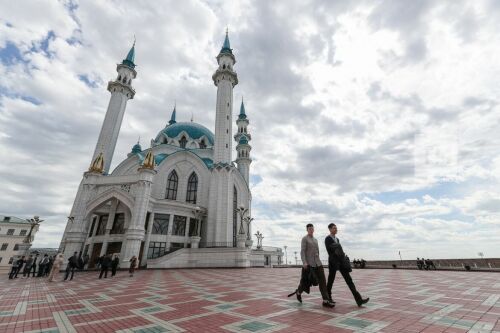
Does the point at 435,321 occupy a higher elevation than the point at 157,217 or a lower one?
lower

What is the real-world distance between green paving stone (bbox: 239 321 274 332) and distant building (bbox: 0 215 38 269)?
6185cm

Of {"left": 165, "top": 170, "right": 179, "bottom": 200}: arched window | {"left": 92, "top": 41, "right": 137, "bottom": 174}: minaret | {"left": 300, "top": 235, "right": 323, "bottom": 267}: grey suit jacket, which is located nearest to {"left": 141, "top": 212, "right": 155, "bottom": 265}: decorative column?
{"left": 165, "top": 170, "right": 179, "bottom": 200}: arched window

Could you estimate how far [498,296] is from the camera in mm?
6305

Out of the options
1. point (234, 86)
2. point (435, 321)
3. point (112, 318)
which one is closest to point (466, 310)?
point (435, 321)

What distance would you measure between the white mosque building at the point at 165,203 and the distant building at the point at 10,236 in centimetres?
3461

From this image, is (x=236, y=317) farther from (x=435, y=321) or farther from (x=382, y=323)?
(x=435, y=321)

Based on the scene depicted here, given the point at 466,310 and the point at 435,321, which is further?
Result: the point at 466,310

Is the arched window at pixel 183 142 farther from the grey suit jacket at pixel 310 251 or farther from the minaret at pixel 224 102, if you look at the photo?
the grey suit jacket at pixel 310 251

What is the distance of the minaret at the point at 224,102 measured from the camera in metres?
31.9

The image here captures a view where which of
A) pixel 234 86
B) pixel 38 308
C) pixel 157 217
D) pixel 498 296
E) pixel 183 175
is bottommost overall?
pixel 38 308

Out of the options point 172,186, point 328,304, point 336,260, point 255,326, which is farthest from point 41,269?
point 336,260

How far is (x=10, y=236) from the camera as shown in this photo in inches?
1981

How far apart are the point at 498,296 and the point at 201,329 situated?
792cm

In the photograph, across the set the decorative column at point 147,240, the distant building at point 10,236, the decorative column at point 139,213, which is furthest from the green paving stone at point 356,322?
the distant building at point 10,236
